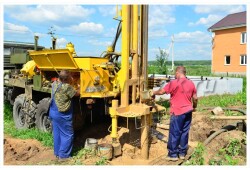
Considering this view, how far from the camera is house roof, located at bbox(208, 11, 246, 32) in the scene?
28.2 meters

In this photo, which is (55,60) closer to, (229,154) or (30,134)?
(30,134)

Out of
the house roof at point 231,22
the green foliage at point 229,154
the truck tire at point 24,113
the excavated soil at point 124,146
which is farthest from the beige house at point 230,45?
the truck tire at point 24,113

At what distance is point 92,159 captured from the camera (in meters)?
5.29

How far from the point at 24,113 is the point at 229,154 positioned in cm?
519

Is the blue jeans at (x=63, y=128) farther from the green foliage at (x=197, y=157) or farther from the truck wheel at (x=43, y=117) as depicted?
the green foliage at (x=197, y=157)

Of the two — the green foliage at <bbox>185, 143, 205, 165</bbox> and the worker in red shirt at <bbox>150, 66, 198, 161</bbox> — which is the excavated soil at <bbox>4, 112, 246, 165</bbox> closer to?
the green foliage at <bbox>185, 143, 205, 165</bbox>

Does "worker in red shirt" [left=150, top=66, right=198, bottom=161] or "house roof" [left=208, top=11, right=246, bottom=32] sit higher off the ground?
"house roof" [left=208, top=11, right=246, bottom=32]

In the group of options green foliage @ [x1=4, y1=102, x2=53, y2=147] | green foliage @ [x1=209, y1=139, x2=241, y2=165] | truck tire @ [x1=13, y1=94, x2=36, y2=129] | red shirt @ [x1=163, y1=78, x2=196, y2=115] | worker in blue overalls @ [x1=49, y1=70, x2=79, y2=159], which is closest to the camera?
green foliage @ [x1=209, y1=139, x2=241, y2=165]

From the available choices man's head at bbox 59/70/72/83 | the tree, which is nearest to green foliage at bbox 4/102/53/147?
man's head at bbox 59/70/72/83

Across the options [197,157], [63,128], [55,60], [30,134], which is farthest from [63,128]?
[197,157]

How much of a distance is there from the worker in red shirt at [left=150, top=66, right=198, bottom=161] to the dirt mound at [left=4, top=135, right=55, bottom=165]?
7.68ft

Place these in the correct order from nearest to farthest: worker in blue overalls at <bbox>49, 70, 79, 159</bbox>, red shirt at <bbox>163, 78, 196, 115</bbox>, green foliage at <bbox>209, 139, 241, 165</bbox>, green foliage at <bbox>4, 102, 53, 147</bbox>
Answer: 1. green foliage at <bbox>209, 139, 241, 165</bbox>
2. red shirt at <bbox>163, 78, 196, 115</bbox>
3. worker in blue overalls at <bbox>49, 70, 79, 159</bbox>
4. green foliage at <bbox>4, 102, 53, 147</bbox>

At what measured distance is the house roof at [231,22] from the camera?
92.7ft

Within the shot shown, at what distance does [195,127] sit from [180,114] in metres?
2.47
